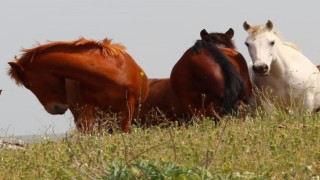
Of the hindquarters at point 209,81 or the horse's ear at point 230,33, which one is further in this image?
the horse's ear at point 230,33

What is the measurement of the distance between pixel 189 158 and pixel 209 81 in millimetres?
5516

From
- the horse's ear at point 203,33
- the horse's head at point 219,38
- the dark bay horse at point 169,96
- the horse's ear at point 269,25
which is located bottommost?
the dark bay horse at point 169,96

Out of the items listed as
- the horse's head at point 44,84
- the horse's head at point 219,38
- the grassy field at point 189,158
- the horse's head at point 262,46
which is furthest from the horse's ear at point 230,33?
the grassy field at point 189,158

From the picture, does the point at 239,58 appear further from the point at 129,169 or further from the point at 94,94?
the point at 129,169

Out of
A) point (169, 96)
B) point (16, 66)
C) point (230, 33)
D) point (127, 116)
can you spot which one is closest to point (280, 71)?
point (230, 33)

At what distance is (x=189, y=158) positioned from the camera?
5.52 meters

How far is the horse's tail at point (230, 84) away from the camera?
35.4 feet

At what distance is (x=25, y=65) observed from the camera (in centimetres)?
1114

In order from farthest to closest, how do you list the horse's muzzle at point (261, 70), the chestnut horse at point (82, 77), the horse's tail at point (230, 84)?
the horse's muzzle at point (261, 70)
the chestnut horse at point (82, 77)
the horse's tail at point (230, 84)

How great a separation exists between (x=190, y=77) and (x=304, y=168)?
251 inches

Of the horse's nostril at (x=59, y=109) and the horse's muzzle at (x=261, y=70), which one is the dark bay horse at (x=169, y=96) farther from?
the horse's nostril at (x=59, y=109)

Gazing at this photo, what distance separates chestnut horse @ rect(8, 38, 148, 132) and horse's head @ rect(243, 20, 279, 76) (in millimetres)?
1779

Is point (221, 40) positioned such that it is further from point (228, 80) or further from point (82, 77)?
point (82, 77)

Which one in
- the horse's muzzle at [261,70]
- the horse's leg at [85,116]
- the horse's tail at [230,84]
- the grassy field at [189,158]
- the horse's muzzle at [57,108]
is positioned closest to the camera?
the grassy field at [189,158]
